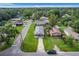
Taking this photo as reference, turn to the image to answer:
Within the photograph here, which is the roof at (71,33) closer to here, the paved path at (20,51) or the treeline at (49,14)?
the treeline at (49,14)

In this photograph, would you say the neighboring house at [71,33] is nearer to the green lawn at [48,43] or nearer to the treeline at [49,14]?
the treeline at [49,14]

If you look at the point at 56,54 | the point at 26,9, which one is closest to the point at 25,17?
the point at 26,9

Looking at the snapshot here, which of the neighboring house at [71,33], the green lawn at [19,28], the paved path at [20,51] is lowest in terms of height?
the paved path at [20,51]

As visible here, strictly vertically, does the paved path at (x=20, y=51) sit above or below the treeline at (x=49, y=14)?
below

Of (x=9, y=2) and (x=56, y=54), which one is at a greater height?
(x=9, y=2)

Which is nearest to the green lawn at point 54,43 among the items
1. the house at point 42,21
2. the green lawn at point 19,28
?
the house at point 42,21

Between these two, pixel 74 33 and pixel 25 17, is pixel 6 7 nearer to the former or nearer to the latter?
pixel 25 17

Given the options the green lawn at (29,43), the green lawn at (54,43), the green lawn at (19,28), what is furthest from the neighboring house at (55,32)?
the green lawn at (19,28)

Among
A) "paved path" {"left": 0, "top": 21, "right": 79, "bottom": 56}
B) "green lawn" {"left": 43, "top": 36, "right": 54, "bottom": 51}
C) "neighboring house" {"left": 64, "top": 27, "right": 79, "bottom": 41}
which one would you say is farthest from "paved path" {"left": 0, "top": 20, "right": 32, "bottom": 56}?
"neighboring house" {"left": 64, "top": 27, "right": 79, "bottom": 41}

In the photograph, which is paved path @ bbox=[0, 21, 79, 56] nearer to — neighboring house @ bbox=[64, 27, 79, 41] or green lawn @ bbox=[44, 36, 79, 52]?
green lawn @ bbox=[44, 36, 79, 52]

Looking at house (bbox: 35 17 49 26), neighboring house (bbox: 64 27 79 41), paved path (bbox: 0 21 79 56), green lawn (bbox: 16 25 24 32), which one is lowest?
paved path (bbox: 0 21 79 56)
